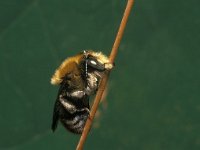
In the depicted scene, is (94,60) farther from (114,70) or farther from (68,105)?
(114,70)

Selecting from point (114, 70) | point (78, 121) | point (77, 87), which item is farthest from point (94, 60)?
point (114, 70)

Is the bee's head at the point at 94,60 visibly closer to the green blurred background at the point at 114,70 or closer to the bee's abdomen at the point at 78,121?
the bee's abdomen at the point at 78,121

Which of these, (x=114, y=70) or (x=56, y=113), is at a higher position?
(x=114, y=70)

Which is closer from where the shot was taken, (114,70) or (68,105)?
(68,105)

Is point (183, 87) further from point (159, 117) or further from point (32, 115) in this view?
point (32, 115)

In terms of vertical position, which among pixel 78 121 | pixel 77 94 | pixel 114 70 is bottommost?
pixel 78 121

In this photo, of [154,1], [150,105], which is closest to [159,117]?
[150,105]
